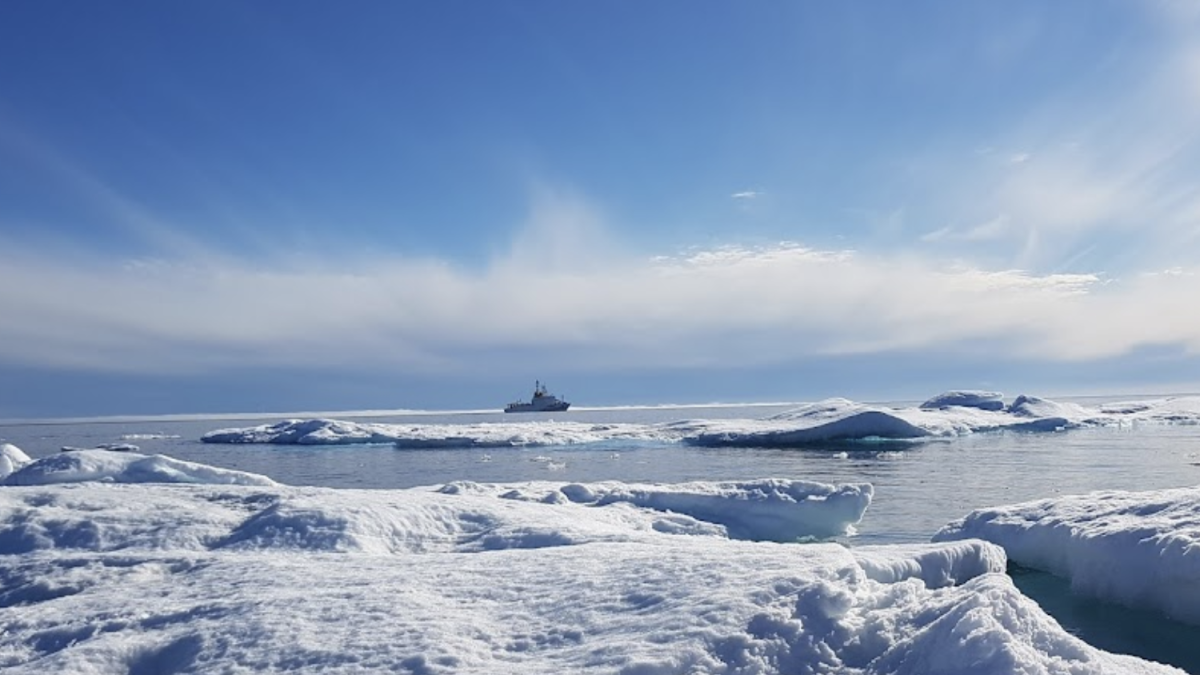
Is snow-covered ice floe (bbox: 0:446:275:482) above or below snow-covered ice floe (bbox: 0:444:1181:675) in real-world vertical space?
above

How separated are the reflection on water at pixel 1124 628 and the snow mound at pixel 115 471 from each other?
1103cm

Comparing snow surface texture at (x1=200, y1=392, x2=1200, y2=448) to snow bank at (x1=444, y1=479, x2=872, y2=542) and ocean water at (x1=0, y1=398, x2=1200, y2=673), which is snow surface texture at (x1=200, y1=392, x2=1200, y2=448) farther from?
snow bank at (x1=444, y1=479, x2=872, y2=542)

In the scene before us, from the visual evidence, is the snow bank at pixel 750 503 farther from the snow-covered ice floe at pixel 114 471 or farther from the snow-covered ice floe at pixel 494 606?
the snow-covered ice floe at pixel 494 606

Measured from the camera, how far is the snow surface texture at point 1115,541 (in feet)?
28.1

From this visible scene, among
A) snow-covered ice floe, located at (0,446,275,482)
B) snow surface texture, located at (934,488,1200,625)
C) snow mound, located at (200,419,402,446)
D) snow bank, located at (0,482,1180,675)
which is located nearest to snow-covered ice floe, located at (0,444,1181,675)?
snow bank, located at (0,482,1180,675)

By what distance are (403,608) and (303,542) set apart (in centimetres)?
349

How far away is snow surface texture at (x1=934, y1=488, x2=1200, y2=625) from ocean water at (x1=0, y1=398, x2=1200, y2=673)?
258mm

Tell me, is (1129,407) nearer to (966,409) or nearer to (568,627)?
(966,409)

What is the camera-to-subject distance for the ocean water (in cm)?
963

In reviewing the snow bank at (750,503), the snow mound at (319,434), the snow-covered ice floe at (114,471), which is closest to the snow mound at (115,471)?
the snow-covered ice floe at (114,471)

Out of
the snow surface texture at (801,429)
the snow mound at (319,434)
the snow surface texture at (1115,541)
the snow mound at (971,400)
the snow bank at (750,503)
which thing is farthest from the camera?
the snow mound at (971,400)

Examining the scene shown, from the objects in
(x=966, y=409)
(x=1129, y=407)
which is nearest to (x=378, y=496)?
(x=966, y=409)

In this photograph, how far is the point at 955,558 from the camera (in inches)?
310

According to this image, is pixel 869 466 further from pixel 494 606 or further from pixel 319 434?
pixel 319 434
